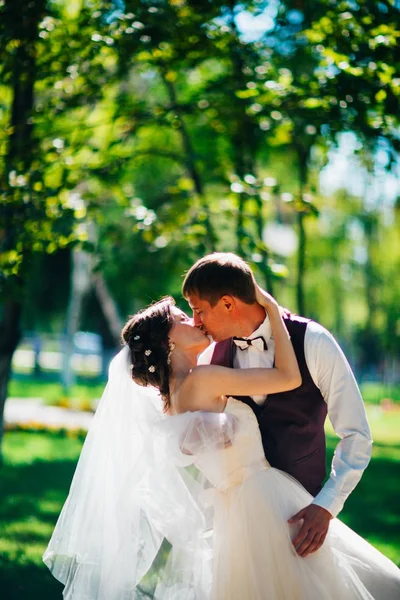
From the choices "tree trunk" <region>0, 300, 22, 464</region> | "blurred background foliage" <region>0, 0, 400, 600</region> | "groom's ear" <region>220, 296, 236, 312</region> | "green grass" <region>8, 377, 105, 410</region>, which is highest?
"groom's ear" <region>220, 296, 236, 312</region>

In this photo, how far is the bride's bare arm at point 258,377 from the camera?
3436 millimetres

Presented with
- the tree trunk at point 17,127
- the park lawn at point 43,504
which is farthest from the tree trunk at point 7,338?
the park lawn at point 43,504

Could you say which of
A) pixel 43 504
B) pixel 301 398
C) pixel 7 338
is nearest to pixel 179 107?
pixel 7 338

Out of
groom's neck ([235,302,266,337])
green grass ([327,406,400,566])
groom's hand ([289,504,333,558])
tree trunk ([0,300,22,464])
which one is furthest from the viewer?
tree trunk ([0,300,22,464])

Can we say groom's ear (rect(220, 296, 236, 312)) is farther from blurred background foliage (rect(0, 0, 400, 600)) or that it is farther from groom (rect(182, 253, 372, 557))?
blurred background foliage (rect(0, 0, 400, 600))

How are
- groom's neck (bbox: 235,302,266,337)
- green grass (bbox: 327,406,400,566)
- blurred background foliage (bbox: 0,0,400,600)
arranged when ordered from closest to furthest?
groom's neck (bbox: 235,302,266,337) < blurred background foliage (bbox: 0,0,400,600) < green grass (bbox: 327,406,400,566)

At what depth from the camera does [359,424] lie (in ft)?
11.2

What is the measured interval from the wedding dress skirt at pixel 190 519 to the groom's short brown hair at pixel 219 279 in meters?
0.50

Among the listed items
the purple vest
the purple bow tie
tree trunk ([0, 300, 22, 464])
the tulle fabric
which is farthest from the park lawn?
the purple bow tie

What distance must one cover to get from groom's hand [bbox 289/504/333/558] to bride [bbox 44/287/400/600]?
52 mm

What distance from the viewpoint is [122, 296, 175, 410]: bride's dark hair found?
374 centimetres

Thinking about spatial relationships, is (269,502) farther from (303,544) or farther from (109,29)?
(109,29)

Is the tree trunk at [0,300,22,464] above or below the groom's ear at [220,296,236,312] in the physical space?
below

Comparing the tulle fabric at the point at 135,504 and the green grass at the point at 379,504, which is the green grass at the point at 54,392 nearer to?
the green grass at the point at 379,504
